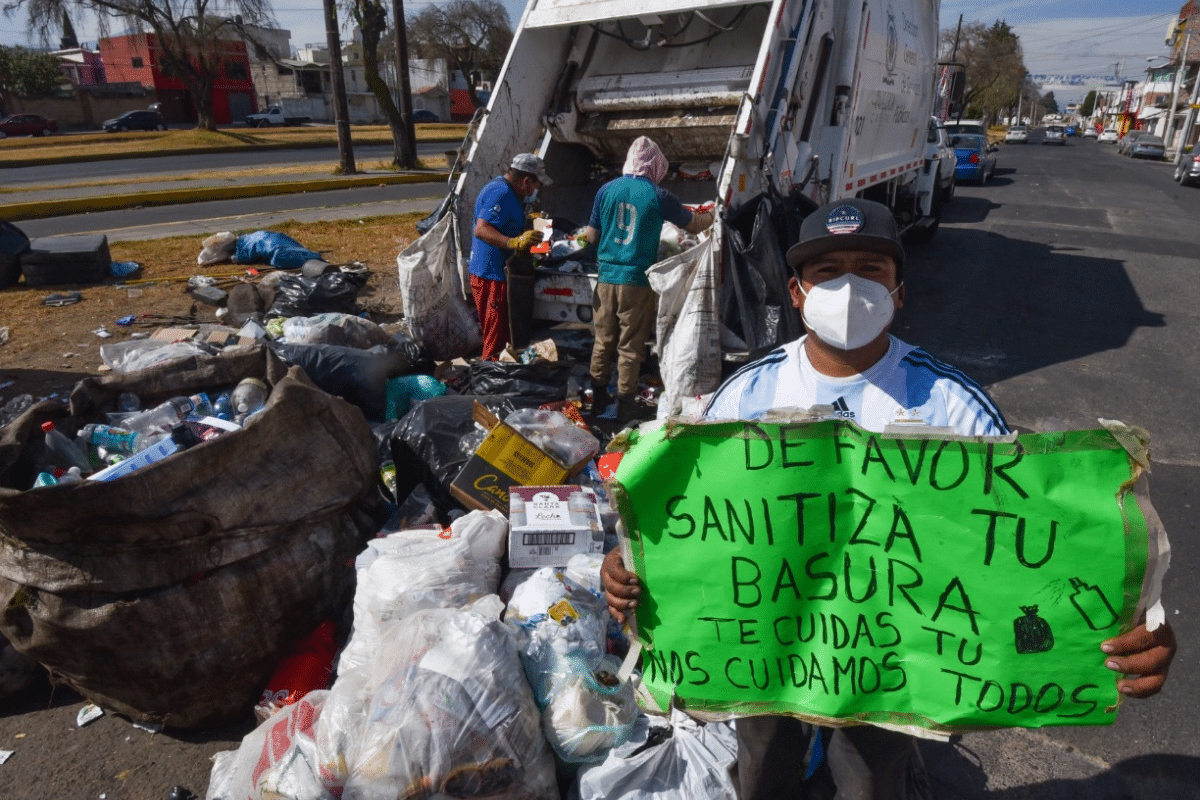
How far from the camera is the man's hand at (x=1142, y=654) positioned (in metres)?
1.38

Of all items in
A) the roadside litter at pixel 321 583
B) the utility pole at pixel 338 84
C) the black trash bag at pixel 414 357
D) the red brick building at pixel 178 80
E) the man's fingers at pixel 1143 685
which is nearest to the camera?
the man's fingers at pixel 1143 685

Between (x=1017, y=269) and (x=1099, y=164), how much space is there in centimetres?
2502

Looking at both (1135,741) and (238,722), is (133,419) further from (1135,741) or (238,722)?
(1135,741)

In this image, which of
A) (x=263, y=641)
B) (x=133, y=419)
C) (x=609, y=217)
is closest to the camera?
(x=263, y=641)

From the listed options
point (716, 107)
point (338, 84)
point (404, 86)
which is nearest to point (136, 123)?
point (404, 86)

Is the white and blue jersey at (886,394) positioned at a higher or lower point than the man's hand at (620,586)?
higher

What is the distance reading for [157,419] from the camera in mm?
3336

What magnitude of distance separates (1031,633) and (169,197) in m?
15.3

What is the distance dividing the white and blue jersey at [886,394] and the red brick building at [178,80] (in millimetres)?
55521

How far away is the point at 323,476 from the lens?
2.75 m

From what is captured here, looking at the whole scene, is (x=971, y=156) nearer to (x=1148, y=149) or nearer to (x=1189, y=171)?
(x=1189, y=171)

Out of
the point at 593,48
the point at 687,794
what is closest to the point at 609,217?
the point at 593,48

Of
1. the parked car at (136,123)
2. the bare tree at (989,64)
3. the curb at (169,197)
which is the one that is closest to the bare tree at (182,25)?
the parked car at (136,123)

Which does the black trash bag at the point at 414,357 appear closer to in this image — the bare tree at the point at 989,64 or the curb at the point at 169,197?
the curb at the point at 169,197
